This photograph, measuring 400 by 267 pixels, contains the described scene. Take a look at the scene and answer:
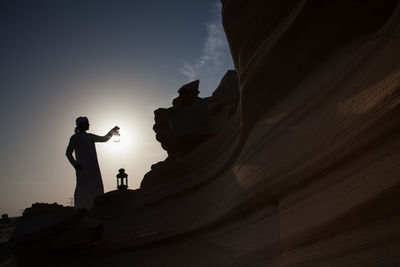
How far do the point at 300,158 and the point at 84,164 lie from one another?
12.4ft

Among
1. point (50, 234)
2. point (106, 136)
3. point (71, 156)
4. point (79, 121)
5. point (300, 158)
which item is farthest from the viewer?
point (106, 136)

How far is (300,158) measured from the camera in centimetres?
129

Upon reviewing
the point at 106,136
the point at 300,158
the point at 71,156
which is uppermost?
the point at 106,136

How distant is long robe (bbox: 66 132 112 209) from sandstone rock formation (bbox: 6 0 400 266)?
1.75m

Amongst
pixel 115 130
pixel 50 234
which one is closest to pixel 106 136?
pixel 115 130

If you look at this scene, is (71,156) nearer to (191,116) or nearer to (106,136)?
(106,136)

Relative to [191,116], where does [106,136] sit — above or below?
below

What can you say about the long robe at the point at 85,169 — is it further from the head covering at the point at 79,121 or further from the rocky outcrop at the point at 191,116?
the rocky outcrop at the point at 191,116

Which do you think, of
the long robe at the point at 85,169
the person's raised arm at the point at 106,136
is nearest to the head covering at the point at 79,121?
the long robe at the point at 85,169

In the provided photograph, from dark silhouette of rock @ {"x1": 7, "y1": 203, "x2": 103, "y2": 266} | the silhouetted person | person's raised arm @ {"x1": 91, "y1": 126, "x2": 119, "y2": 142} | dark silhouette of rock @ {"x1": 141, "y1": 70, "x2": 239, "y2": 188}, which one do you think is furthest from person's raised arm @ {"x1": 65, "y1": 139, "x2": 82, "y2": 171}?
dark silhouette of rock @ {"x1": 7, "y1": 203, "x2": 103, "y2": 266}

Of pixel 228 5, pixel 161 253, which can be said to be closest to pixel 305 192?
A: pixel 161 253

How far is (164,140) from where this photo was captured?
4176 mm

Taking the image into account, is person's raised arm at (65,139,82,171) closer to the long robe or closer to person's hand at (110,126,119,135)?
the long robe

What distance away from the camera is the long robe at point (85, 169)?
13.9ft
